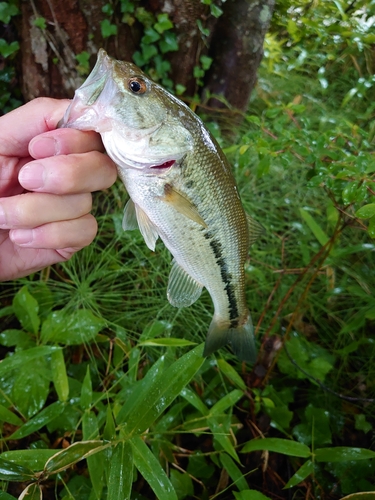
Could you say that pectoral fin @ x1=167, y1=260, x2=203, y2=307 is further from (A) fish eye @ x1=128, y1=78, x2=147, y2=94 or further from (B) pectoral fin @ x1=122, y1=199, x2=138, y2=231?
(A) fish eye @ x1=128, y1=78, x2=147, y2=94

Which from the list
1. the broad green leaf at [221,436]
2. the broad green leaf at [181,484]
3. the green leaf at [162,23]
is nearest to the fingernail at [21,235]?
the broad green leaf at [221,436]

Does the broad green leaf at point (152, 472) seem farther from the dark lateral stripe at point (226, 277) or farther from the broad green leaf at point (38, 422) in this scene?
the dark lateral stripe at point (226, 277)

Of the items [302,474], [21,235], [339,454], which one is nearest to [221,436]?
[302,474]

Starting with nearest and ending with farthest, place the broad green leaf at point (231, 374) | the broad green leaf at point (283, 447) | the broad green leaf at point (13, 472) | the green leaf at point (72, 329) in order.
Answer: the broad green leaf at point (13, 472)
the broad green leaf at point (283, 447)
the green leaf at point (72, 329)
the broad green leaf at point (231, 374)

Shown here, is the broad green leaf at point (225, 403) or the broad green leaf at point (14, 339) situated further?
the broad green leaf at point (14, 339)

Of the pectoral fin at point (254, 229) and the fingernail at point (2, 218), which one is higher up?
the fingernail at point (2, 218)

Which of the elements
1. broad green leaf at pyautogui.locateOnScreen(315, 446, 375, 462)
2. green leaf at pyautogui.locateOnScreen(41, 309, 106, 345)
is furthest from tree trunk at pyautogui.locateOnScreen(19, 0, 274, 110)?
broad green leaf at pyautogui.locateOnScreen(315, 446, 375, 462)
